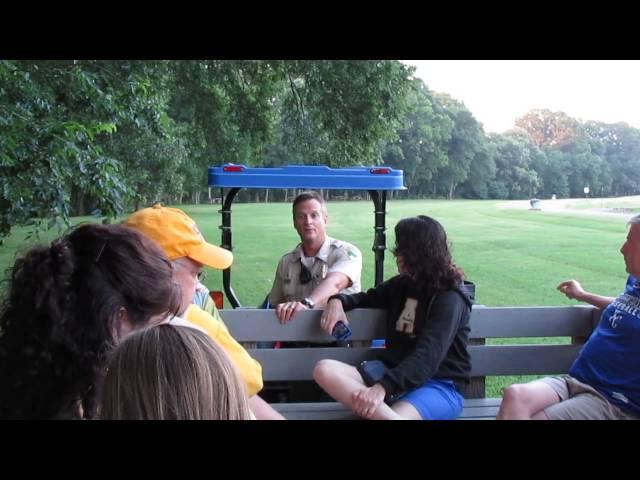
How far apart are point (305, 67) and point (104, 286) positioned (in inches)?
443

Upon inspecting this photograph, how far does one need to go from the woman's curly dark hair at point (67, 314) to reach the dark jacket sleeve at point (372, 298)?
1.52m

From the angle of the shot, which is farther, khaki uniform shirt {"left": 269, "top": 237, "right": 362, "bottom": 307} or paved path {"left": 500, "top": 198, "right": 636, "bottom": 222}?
paved path {"left": 500, "top": 198, "right": 636, "bottom": 222}

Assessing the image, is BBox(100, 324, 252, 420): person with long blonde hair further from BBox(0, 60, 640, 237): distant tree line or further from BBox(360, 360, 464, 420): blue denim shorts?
BBox(0, 60, 640, 237): distant tree line

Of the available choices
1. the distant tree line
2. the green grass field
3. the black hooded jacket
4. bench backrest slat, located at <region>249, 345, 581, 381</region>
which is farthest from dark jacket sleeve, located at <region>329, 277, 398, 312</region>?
the distant tree line

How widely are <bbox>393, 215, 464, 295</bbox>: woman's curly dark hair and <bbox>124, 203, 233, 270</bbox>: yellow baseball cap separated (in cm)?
87

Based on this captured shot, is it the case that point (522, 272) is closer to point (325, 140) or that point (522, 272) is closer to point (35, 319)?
point (325, 140)

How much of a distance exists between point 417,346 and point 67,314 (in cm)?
145

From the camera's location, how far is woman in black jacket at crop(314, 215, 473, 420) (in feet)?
7.60

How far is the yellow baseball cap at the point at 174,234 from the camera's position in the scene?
1931 millimetres

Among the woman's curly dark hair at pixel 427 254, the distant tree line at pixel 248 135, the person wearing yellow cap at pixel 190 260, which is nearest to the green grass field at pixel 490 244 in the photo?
the distant tree line at pixel 248 135

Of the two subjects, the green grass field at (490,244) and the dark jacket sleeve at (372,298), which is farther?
the green grass field at (490,244)

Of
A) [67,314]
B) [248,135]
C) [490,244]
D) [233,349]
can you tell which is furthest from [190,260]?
[490,244]

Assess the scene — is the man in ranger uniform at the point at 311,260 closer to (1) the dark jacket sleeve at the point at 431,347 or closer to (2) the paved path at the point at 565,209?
(1) the dark jacket sleeve at the point at 431,347

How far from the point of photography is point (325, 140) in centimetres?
1286
